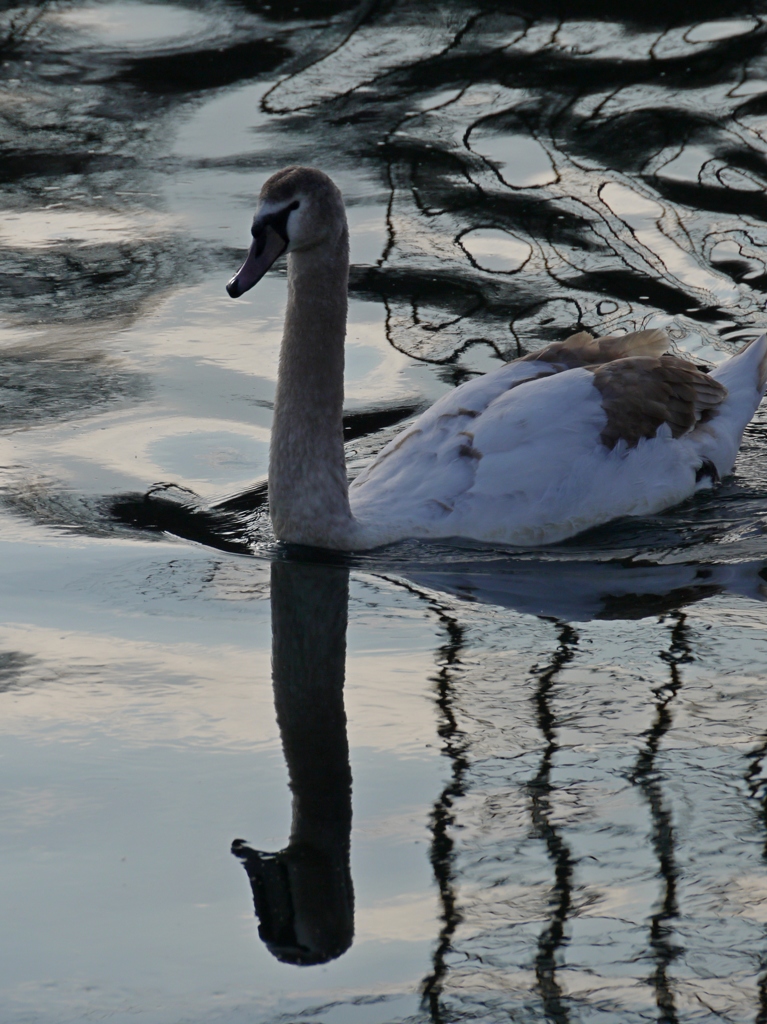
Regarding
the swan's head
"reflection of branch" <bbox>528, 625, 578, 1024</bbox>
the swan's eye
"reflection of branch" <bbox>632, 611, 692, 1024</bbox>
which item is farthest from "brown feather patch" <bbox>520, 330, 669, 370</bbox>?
"reflection of branch" <bbox>528, 625, 578, 1024</bbox>

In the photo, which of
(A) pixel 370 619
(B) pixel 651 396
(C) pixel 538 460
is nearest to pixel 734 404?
(B) pixel 651 396

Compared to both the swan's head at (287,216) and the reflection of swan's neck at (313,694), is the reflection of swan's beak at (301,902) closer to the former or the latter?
the reflection of swan's neck at (313,694)

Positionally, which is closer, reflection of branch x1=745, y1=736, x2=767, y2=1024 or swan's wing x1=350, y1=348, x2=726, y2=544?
reflection of branch x1=745, y1=736, x2=767, y2=1024

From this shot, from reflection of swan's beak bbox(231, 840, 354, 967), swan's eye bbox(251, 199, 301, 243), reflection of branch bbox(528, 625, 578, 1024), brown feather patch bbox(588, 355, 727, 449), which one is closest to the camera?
reflection of branch bbox(528, 625, 578, 1024)

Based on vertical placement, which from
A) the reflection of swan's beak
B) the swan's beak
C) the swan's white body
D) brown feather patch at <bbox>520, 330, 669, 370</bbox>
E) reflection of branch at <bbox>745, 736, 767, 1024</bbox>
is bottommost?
the reflection of swan's beak

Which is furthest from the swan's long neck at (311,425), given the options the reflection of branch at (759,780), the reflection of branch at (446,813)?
the reflection of branch at (759,780)

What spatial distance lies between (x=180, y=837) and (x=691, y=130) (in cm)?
923

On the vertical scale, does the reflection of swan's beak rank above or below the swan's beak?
below

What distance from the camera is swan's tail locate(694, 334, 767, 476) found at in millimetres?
7652

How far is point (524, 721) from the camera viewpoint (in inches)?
199

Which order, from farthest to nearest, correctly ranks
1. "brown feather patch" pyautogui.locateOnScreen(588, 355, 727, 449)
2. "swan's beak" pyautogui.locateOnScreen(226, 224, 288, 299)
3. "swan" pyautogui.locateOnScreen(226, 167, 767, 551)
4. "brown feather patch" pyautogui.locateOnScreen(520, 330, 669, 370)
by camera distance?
"brown feather patch" pyautogui.locateOnScreen(520, 330, 669, 370) → "brown feather patch" pyautogui.locateOnScreen(588, 355, 727, 449) → "swan" pyautogui.locateOnScreen(226, 167, 767, 551) → "swan's beak" pyautogui.locateOnScreen(226, 224, 288, 299)

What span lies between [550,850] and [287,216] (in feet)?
9.30

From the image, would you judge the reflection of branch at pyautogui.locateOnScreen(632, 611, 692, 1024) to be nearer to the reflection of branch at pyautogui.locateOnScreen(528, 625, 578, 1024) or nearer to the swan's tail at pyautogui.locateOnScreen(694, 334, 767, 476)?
the reflection of branch at pyautogui.locateOnScreen(528, 625, 578, 1024)

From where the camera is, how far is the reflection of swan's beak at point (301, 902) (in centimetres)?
396
